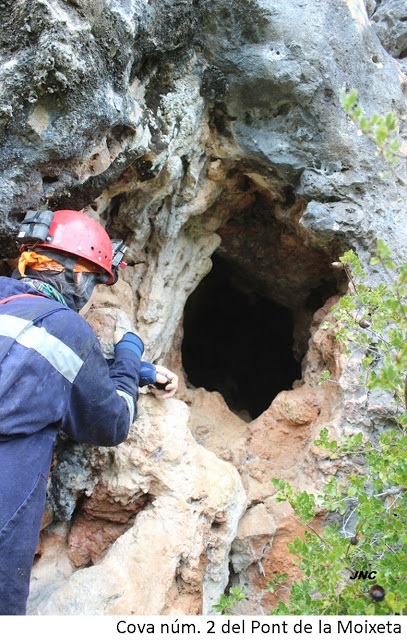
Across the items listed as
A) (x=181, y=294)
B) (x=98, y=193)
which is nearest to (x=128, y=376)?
(x=98, y=193)

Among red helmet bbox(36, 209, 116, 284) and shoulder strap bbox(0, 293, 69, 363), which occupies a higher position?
red helmet bbox(36, 209, 116, 284)

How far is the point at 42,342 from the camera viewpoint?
6.08ft

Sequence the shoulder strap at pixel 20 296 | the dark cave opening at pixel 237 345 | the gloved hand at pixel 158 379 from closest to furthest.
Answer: the shoulder strap at pixel 20 296 → the gloved hand at pixel 158 379 → the dark cave opening at pixel 237 345

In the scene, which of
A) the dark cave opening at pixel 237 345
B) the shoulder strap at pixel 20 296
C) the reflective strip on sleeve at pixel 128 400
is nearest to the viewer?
the shoulder strap at pixel 20 296

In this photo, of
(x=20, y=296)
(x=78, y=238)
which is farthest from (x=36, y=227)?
(x=20, y=296)

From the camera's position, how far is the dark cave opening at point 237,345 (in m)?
4.98

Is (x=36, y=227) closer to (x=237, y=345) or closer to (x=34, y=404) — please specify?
(x=34, y=404)

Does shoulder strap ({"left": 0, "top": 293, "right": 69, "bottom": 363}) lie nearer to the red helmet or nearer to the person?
the person

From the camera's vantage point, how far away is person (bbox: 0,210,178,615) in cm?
177

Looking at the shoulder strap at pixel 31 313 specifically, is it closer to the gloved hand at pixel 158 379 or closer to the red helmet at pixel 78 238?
the red helmet at pixel 78 238

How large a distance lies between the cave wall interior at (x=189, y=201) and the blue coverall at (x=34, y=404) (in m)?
0.44

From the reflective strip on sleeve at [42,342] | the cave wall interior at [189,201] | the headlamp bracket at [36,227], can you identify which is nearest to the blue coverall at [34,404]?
the reflective strip on sleeve at [42,342]

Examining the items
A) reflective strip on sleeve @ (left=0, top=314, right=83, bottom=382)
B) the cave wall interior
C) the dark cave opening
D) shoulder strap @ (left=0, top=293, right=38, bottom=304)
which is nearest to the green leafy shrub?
the cave wall interior
